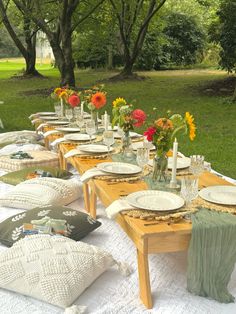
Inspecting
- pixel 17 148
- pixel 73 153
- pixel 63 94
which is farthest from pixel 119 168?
pixel 63 94

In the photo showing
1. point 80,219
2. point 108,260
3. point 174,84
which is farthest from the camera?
point 174,84

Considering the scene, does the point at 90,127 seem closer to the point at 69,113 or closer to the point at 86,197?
the point at 86,197

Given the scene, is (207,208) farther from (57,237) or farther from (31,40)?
(31,40)

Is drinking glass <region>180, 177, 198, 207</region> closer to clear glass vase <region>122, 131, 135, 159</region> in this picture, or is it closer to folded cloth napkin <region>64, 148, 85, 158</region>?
clear glass vase <region>122, 131, 135, 159</region>

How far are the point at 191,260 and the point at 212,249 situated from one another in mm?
110

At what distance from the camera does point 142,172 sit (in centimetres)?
296

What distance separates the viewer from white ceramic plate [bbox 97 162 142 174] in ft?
9.54

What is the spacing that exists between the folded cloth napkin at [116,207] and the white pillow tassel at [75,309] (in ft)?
1.45

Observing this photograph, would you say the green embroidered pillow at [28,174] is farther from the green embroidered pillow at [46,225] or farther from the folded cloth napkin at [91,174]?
the folded cloth napkin at [91,174]

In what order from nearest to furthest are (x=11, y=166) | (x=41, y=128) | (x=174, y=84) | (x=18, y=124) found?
1. (x=11, y=166)
2. (x=41, y=128)
3. (x=18, y=124)
4. (x=174, y=84)

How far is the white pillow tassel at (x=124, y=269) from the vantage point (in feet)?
8.20

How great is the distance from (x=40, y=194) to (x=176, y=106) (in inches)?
287

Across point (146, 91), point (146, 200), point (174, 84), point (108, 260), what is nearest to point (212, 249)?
point (146, 200)

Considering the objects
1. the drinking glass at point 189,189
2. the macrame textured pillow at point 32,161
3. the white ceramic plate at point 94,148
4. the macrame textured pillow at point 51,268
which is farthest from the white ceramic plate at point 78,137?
the drinking glass at point 189,189
